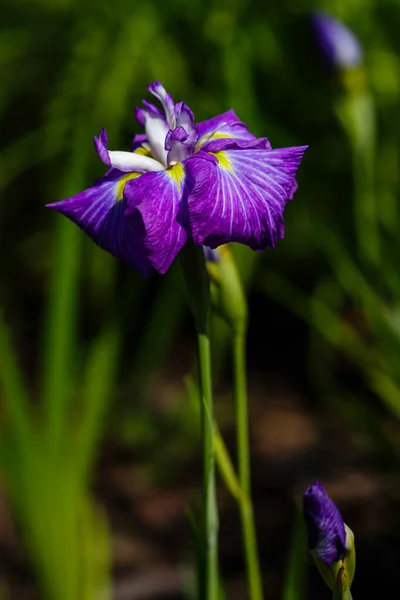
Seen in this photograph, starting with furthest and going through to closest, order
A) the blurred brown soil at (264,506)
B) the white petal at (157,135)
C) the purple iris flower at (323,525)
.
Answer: the blurred brown soil at (264,506) < the white petal at (157,135) < the purple iris flower at (323,525)

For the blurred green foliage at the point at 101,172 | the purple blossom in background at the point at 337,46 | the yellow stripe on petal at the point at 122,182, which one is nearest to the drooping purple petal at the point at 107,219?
the yellow stripe on petal at the point at 122,182

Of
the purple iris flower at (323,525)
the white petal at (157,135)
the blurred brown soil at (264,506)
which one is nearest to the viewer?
the purple iris flower at (323,525)

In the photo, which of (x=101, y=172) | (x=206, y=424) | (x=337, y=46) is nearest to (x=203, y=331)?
(x=206, y=424)

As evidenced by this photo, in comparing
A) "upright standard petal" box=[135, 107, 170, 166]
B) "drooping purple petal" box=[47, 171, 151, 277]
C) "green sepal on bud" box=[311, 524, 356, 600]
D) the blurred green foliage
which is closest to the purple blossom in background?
the blurred green foliage

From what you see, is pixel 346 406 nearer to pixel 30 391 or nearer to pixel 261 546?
pixel 261 546

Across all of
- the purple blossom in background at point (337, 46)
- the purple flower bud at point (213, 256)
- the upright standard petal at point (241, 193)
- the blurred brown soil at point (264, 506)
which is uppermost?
the purple blossom in background at point (337, 46)

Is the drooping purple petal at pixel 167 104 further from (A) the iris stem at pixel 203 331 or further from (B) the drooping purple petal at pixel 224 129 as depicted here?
(A) the iris stem at pixel 203 331

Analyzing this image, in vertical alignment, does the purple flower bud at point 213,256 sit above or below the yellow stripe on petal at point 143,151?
below

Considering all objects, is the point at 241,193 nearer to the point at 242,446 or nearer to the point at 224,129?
the point at 224,129

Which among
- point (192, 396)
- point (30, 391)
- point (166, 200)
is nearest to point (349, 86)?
point (192, 396)
